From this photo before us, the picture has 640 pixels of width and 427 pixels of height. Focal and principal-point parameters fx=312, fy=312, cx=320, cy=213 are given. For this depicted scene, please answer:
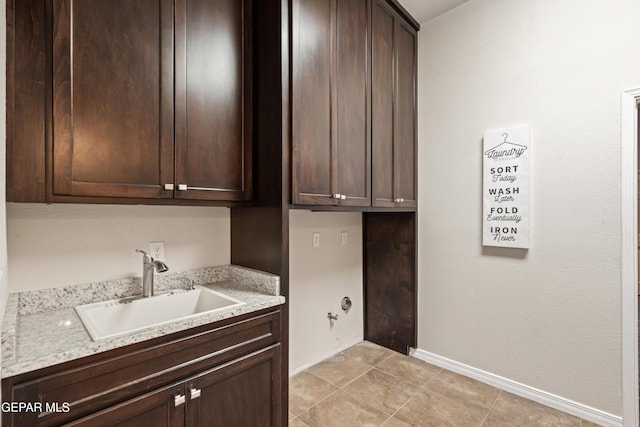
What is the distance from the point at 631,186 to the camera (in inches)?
68.5

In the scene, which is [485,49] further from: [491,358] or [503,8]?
[491,358]

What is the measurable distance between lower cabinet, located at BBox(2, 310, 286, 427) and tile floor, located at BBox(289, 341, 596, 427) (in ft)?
1.56

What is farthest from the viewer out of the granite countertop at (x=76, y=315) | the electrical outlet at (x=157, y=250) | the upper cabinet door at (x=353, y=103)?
the upper cabinet door at (x=353, y=103)

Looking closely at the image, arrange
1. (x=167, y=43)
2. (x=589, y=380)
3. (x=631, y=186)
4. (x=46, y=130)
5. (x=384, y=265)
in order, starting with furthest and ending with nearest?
(x=384, y=265) < (x=589, y=380) < (x=631, y=186) < (x=167, y=43) < (x=46, y=130)

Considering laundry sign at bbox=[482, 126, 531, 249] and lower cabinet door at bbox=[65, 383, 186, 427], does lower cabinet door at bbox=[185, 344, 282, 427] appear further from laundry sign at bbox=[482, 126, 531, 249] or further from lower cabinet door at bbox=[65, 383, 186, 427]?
laundry sign at bbox=[482, 126, 531, 249]

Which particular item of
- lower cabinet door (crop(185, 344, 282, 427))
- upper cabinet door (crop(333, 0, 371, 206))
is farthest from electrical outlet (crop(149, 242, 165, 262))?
upper cabinet door (crop(333, 0, 371, 206))

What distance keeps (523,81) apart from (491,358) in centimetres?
194

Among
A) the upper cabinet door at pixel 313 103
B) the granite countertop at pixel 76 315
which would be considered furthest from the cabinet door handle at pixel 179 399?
the upper cabinet door at pixel 313 103

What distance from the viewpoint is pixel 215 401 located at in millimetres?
1323

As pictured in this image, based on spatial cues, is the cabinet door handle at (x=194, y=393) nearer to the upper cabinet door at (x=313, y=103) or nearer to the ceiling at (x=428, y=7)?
the upper cabinet door at (x=313, y=103)

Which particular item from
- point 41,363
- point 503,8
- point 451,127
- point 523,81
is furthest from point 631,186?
point 41,363

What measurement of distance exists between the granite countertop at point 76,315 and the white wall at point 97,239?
51 mm

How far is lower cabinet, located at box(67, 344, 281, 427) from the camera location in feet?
3.61

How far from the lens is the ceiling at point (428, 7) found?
2332mm
